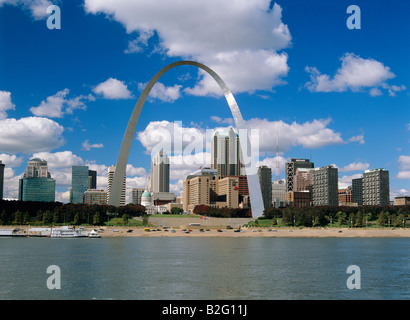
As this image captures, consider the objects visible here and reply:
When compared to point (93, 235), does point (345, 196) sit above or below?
above

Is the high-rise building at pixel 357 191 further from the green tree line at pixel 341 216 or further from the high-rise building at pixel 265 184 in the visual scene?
the green tree line at pixel 341 216

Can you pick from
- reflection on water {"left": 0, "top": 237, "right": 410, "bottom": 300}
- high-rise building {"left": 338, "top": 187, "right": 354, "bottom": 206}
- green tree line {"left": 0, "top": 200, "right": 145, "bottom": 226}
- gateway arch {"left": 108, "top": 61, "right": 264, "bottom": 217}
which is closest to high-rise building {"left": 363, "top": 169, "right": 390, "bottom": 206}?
high-rise building {"left": 338, "top": 187, "right": 354, "bottom": 206}

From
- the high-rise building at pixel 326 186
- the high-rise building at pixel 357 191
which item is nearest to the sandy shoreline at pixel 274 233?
the high-rise building at pixel 326 186

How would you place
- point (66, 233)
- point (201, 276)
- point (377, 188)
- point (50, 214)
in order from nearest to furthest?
point (201, 276) < point (66, 233) < point (50, 214) < point (377, 188)

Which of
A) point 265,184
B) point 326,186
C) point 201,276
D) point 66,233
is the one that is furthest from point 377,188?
point 201,276

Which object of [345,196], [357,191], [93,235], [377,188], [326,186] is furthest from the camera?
[345,196]

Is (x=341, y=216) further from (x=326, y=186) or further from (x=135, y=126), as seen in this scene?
(x=326, y=186)
